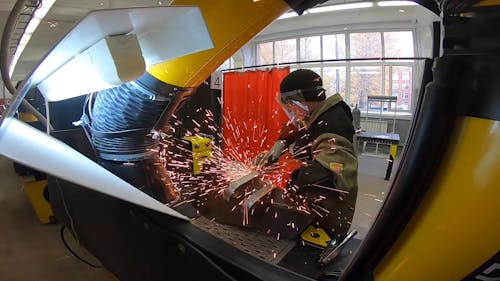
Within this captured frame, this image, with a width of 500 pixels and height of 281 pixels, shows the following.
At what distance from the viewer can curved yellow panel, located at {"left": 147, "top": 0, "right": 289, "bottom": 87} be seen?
71cm

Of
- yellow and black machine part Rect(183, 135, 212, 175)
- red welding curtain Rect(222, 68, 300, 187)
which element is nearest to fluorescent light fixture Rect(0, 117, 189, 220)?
yellow and black machine part Rect(183, 135, 212, 175)

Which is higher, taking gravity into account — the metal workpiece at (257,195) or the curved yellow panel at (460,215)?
the curved yellow panel at (460,215)

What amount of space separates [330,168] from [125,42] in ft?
3.12

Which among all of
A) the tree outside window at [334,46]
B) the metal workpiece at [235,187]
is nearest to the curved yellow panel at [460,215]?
the metal workpiece at [235,187]

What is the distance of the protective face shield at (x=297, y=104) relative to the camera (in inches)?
59.9

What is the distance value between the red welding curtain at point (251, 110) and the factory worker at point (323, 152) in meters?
2.93

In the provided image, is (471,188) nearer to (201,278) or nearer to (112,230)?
(201,278)

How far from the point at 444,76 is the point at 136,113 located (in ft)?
2.58

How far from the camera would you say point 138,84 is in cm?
84

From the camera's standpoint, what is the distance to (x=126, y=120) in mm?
899

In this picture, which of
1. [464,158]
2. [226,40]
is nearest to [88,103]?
[226,40]

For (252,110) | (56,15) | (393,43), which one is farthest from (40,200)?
(393,43)

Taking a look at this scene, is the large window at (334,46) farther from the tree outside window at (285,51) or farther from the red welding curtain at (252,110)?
the red welding curtain at (252,110)

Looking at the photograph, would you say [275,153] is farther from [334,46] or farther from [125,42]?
[334,46]
